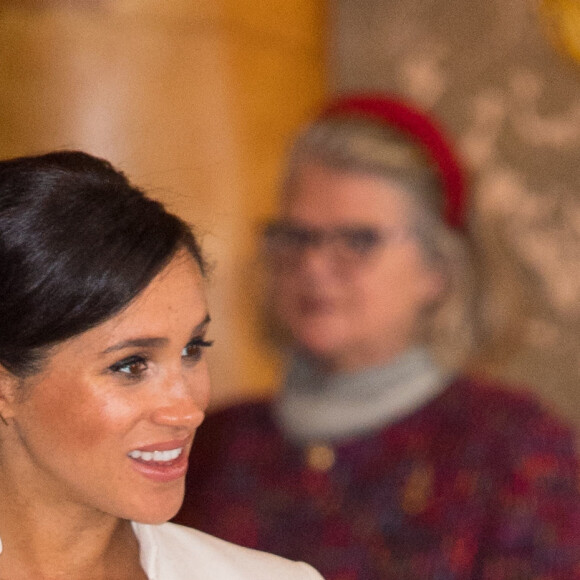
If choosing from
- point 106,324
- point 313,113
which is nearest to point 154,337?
point 106,324

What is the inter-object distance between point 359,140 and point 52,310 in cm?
52

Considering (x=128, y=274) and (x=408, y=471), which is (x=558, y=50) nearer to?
(x=408, y=471)

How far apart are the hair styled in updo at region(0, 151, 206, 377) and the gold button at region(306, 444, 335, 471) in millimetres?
469

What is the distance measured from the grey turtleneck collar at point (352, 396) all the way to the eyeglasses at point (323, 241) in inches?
3.8

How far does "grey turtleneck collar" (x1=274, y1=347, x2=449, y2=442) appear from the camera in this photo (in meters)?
0.87

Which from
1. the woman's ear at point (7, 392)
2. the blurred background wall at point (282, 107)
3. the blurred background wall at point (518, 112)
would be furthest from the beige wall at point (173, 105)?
the blurred background wall at point (518, 112)

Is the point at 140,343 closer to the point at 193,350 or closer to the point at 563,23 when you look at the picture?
the point at 193,350

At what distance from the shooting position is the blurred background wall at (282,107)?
0.56m

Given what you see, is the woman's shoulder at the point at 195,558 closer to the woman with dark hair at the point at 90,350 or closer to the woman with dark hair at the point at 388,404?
the woman with dark hair at the point at 90,350

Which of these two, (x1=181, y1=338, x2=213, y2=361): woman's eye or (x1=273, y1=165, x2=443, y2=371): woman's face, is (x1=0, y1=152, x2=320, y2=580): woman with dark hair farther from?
(x1=273, y1=165, x2=443, y2=371): woman's face

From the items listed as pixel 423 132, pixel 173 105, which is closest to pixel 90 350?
pixel 173 105

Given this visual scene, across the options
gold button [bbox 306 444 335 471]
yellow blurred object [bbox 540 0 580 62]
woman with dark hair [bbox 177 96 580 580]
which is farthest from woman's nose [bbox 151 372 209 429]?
yellow blurred object [bbox 540 0 580 62]

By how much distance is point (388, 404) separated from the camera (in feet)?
2.97

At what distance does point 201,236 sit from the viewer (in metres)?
0.51
